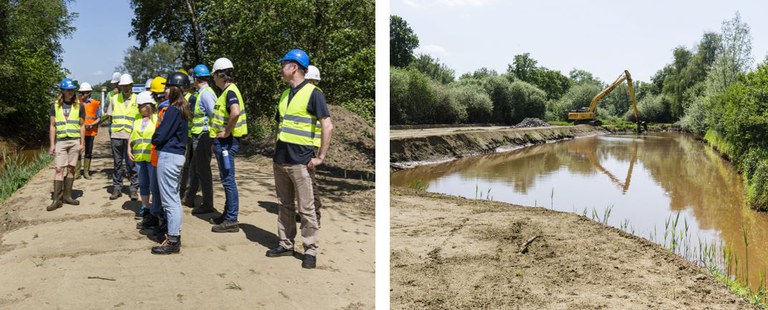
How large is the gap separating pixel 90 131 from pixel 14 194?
21.8 inches

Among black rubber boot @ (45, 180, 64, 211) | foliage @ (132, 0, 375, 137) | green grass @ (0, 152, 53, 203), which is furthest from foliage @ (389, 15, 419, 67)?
black rubber boot @ (45, 180, 64, 211)

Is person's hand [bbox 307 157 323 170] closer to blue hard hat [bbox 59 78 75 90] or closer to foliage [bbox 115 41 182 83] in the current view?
blue hard hat [bbox 59 78 75 90]

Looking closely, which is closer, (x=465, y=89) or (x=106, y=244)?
(x=106, y=244)

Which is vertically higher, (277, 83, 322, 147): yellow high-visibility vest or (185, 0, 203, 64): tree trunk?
(185, 0, 203, 64): tree trunk

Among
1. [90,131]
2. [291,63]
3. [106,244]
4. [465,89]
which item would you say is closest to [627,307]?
[291,63]

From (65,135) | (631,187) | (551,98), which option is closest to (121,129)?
(65,135)

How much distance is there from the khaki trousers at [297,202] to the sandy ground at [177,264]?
9 centimetres

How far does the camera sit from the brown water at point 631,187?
6.45 m

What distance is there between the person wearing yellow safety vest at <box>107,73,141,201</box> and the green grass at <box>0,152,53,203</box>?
→ 2.05 feet

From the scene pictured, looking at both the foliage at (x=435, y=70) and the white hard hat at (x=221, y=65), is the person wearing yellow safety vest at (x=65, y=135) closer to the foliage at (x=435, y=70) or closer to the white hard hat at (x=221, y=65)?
the white hard hat at (x=221, y=65)

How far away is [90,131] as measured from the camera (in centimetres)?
362

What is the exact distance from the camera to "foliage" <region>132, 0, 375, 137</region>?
3.46 m

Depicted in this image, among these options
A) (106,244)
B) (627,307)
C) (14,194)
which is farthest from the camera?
(14,194)

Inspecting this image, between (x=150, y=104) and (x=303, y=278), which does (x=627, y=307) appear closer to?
(x=303, y=278)
